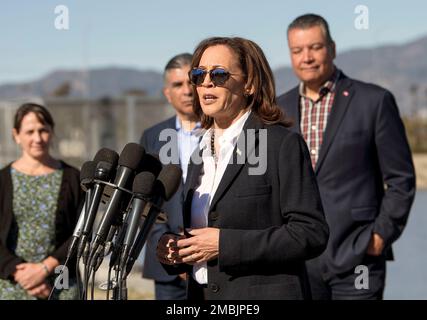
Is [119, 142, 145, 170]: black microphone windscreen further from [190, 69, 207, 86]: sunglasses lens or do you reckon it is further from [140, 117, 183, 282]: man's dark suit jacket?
[140, 117, 183, 282]: man's dark suit jacket

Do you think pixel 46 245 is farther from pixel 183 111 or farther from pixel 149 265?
pixel 183 111

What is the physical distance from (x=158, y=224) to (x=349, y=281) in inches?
49.6

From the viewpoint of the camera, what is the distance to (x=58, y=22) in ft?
18.8

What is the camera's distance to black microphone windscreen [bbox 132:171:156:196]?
3213mm

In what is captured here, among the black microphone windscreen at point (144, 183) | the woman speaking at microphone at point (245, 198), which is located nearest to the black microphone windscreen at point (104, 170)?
the black microphone windscreen at point (144, 183)

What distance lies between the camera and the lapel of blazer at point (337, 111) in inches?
212

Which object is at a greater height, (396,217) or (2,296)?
(396,217)

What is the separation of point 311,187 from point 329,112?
2029mm

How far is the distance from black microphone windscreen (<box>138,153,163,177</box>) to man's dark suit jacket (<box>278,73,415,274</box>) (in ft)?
6.44

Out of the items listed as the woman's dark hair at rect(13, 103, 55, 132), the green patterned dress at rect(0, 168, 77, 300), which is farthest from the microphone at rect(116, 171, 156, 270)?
the woman's dark hair at rect(13, 103, 55, 132)

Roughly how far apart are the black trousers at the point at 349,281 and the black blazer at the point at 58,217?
4.67 feet

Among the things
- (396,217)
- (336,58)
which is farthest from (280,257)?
(336,58)

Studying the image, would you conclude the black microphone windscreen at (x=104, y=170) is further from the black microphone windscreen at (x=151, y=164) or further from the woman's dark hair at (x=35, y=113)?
the woman's dark hair at (x=35, y=113)

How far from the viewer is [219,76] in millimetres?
3656
